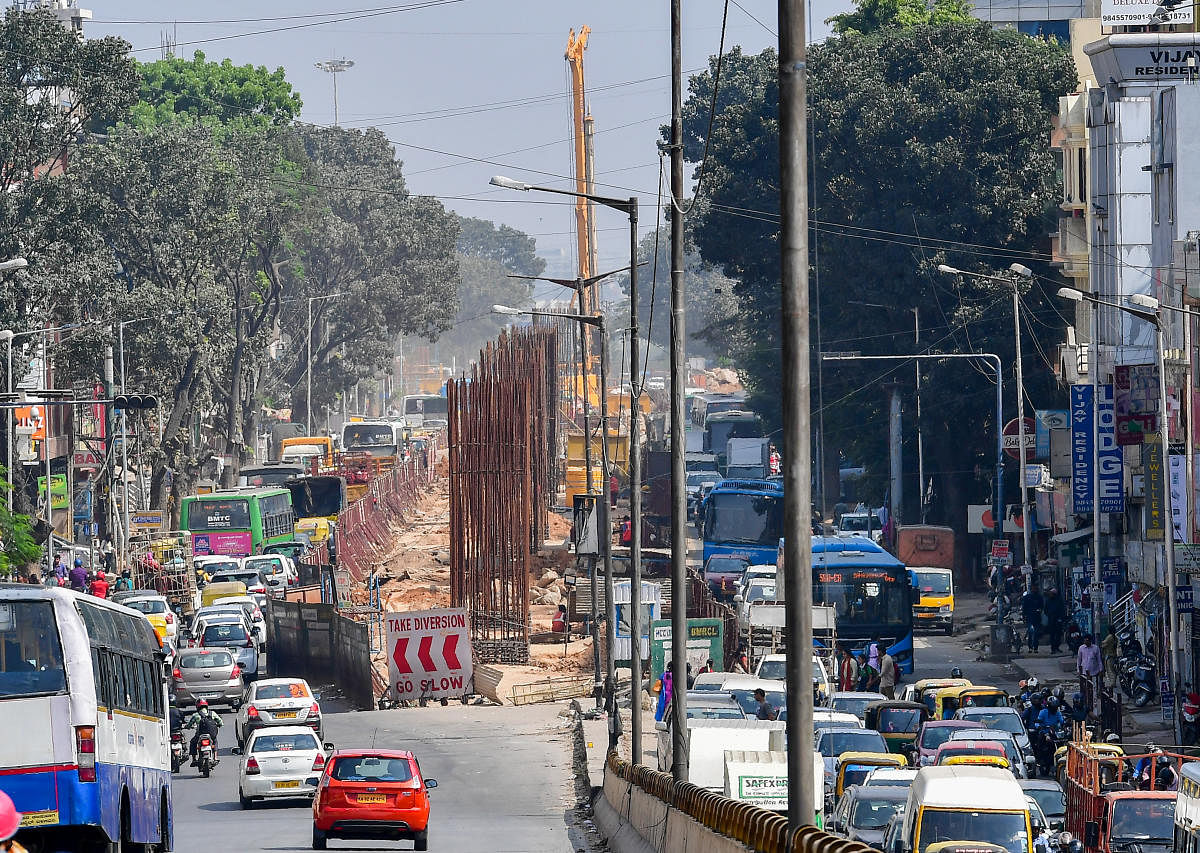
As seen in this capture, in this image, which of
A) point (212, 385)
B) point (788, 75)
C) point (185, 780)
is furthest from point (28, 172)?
point (788, 75)

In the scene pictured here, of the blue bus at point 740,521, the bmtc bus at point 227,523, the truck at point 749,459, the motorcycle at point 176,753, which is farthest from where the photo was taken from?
the truck at point 749,459

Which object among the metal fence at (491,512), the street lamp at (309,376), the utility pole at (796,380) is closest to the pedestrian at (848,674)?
the metal fence at (491,512)

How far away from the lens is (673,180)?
22609 millimetres

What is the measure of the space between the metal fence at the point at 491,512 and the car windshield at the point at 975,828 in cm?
3099

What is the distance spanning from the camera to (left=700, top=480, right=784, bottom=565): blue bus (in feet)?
198

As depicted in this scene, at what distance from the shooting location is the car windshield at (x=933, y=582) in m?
53.4

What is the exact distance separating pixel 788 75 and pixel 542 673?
122 ft

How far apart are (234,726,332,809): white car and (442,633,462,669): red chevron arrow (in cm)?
1242

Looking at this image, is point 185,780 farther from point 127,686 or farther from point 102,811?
point 102,811

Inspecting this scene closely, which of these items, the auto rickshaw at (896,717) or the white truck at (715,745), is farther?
the auto rickshaw at (896,717)

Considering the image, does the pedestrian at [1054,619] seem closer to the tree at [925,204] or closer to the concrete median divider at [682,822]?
the tree at [925,204]

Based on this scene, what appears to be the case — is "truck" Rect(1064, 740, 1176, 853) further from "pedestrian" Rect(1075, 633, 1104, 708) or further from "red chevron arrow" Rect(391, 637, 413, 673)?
"red chevron arrow" Rect(391, 637, 413, 673)

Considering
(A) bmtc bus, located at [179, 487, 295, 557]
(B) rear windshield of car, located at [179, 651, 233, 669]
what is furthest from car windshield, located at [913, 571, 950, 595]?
(A) bmtc bus, located at [179, 487, 295, 557]

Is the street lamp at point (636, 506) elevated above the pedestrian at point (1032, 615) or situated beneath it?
elevated above
